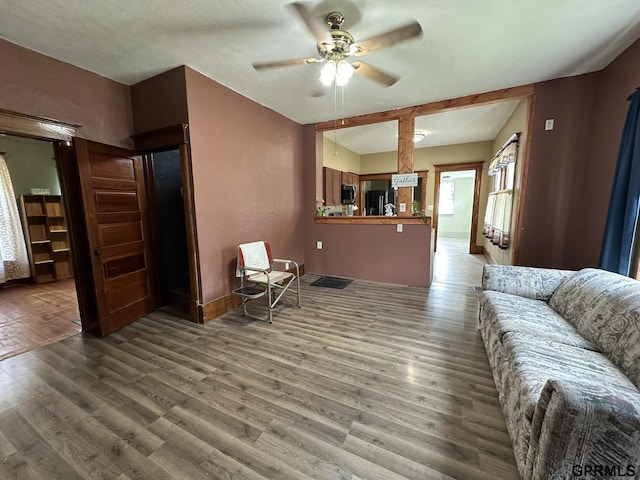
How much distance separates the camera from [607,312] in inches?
59.1

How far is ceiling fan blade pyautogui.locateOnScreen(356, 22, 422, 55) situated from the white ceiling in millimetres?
196

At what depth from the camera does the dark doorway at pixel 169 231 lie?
3164 millimetres

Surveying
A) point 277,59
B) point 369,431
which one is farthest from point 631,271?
point 277,59

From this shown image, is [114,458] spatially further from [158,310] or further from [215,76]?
[215,76]

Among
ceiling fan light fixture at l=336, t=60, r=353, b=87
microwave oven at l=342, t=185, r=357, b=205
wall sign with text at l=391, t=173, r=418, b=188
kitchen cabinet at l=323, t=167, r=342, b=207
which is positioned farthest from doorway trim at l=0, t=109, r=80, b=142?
microwave oven at l=342, t=185, r=357, b=205

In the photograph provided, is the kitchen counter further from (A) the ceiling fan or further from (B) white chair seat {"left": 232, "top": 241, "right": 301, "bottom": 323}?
(A) the ceiling fan

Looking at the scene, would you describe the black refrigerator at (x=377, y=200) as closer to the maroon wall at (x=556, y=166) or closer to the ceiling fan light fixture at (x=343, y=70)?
the maroon wall at (x=556, y=166)

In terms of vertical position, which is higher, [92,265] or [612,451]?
[92,265]

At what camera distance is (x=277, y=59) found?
2.39 m

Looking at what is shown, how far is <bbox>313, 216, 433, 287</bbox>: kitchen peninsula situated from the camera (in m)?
3.76

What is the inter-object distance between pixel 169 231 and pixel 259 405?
2.66 m

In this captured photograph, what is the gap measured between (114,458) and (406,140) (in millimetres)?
4196

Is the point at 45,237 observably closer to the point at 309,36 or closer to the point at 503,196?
the point at 309,36

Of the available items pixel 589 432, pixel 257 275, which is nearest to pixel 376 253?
pixel 257 275
